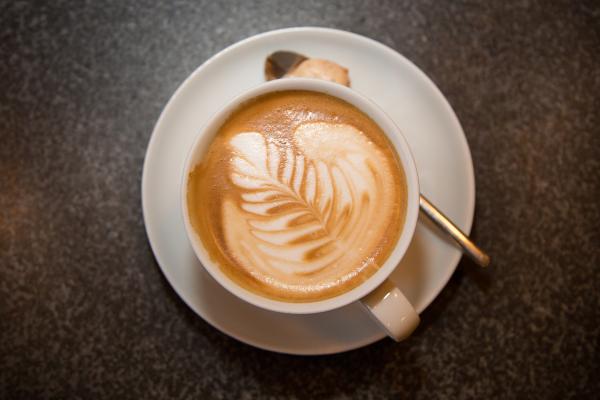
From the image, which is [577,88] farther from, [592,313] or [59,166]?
[59,166]

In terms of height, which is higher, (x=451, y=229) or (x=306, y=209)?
(x=306, y=209)

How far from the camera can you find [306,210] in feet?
3.34

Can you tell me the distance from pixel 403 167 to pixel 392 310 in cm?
29

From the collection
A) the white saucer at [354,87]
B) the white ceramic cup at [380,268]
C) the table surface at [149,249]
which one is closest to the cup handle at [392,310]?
the white ceramic cup at [380,268]

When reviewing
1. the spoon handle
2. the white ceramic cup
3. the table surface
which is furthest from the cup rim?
the table surface

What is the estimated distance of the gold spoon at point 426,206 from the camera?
3.67 feet

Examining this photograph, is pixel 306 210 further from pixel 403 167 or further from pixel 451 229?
A: pixel 451 229

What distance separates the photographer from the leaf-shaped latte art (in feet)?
3.34

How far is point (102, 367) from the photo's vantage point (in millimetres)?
1261

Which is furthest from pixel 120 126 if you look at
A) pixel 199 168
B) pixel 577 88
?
pixel 577 88

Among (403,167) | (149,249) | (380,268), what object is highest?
(403,167)

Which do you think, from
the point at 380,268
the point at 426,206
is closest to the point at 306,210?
the point at 380,268

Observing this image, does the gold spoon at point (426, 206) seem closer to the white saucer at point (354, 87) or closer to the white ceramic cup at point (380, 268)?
the white saucer at point (354, 87)

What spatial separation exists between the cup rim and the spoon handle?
0.15m
